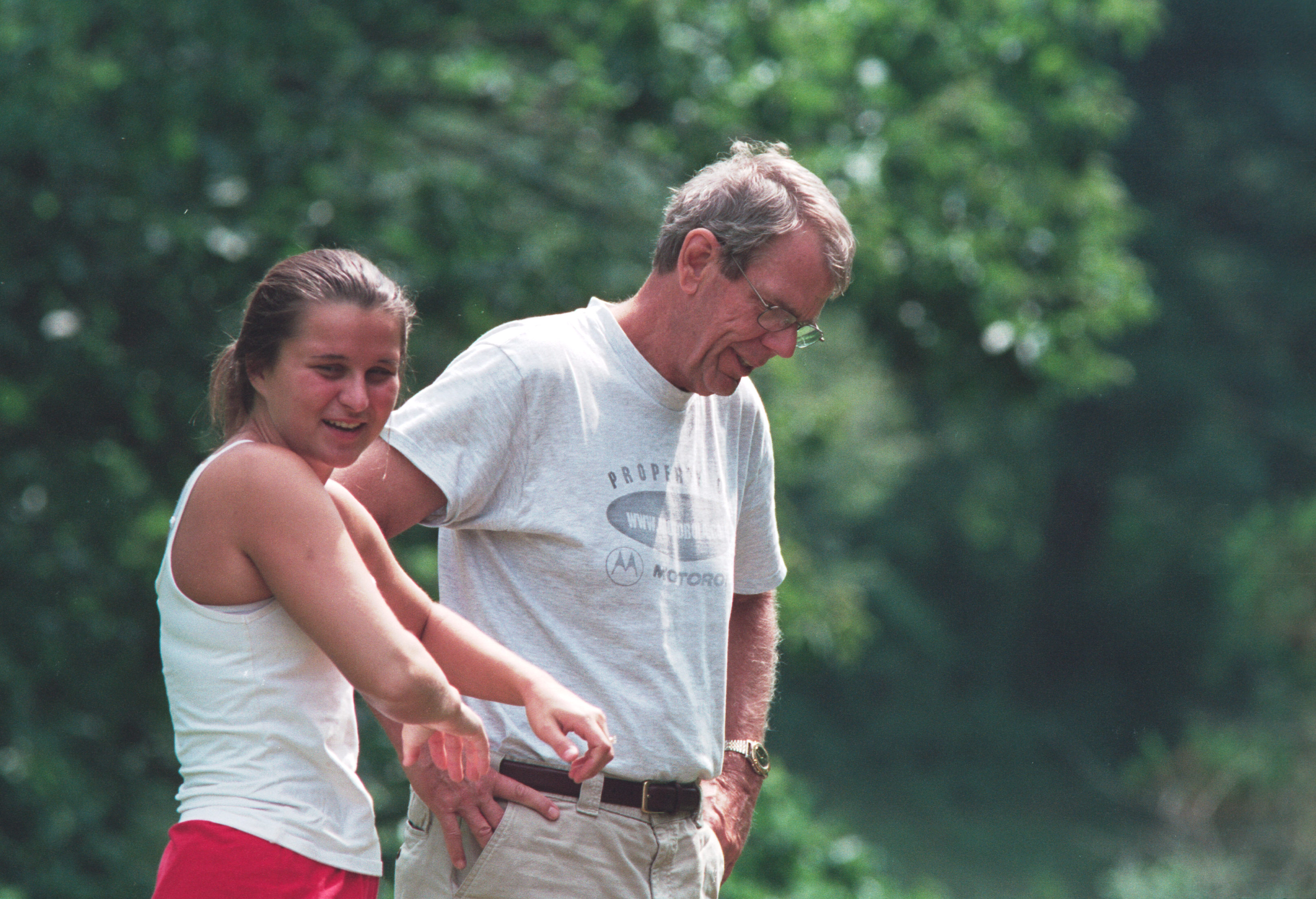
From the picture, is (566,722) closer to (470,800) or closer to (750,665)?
(470,800)

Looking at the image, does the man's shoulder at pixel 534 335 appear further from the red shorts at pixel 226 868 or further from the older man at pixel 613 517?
the red shorts at pixel 226 868

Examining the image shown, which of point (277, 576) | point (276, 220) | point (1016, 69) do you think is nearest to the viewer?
point (277, 576)

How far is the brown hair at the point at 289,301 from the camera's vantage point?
1.58 meters

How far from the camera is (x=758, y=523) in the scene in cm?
234

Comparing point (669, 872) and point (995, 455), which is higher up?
point (669, 872)

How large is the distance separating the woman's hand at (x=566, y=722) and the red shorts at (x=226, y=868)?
11.2 inches

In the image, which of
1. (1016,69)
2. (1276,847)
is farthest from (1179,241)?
(1016,69)

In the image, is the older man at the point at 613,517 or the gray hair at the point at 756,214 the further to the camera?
the gray hair at the point at 756,214

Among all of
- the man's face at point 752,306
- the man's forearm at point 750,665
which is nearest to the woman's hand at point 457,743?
the man's face at point 752,306

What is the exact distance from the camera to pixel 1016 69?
6.59 metres

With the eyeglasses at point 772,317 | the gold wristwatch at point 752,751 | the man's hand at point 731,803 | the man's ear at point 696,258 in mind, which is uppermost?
the man's ear at point 696,258

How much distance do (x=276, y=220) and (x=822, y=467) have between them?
565 inches

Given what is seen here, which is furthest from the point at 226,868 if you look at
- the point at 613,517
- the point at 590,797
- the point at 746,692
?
the point at 746,692

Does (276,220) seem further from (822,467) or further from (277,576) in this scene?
(822,467)
